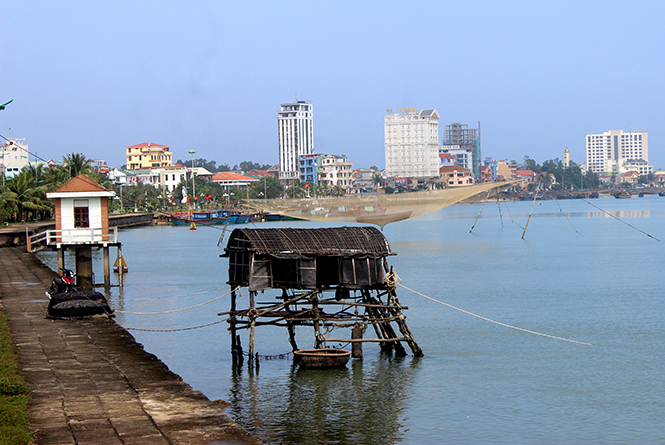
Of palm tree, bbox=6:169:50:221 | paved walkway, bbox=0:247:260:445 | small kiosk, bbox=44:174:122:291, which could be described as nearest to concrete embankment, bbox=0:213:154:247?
palm tree, bbox=6:169:50:221

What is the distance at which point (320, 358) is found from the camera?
66.6ft

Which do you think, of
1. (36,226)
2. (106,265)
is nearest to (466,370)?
(106,265)

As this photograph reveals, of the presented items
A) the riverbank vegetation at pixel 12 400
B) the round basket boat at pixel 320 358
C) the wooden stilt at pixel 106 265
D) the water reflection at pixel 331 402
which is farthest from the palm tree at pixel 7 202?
the round basket boat at pixel 320 358

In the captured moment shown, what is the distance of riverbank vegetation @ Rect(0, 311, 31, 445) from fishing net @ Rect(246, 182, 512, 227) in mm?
47679

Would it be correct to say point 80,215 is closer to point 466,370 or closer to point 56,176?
point 466,370

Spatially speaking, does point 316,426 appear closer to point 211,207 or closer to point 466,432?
point 466,432

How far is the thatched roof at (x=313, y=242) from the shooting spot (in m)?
20.1

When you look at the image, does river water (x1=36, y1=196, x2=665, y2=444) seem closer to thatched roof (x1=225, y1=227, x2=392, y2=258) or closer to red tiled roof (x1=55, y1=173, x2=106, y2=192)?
thatched roof (x1=225, y1=227, x2=392, y2=258)

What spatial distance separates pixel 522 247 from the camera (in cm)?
7325

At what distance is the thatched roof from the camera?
2012 centimetres

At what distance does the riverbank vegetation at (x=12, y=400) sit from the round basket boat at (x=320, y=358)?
738 cm

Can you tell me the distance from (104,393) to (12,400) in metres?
1.76

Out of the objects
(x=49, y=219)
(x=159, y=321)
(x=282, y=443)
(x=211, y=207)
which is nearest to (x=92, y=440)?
(x=282, y=443)

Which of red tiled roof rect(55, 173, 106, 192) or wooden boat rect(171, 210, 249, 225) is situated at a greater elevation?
red tiled roof rect(55, 173, 106, 192)
